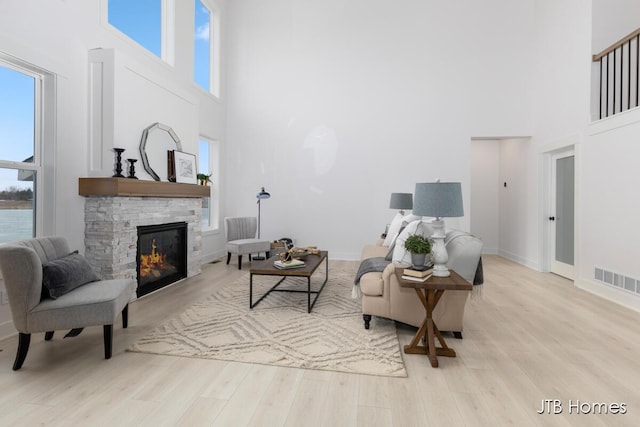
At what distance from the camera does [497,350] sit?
2.55 metres

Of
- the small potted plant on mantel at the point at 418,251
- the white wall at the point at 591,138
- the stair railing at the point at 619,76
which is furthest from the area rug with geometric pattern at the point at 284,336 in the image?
the stair railing at the point at 619,76

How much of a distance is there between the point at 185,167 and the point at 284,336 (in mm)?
3157

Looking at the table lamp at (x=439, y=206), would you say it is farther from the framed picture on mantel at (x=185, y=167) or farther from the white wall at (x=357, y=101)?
the white wall at (x=357, y=101)

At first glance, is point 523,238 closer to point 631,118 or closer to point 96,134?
point 631,118

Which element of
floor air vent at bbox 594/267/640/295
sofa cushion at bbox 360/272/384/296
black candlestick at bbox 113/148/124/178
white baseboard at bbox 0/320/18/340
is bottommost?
white baseboard at bbox 0/320/18/340

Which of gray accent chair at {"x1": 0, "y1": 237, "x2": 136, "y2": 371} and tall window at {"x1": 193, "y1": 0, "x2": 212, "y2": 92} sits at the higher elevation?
tall window at {"x1": 193, "y1": 0, "x2": 212, "y2": 92}

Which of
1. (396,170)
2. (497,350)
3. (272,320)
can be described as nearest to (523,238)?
(396,170)

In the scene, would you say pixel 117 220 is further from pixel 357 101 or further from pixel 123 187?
pixel 357 101

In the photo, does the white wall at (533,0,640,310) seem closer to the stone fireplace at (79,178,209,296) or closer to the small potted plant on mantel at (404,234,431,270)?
the small potted plant on mantel at (404,234,431,270)

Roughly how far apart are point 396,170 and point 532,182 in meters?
2.35

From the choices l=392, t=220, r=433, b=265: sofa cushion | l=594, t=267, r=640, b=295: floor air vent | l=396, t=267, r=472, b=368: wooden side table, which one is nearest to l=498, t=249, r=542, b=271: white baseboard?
l=594, t=267, r=640, b=295: floor air vent

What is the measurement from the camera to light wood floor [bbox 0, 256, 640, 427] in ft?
5.75

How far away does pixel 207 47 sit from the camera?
6332mm

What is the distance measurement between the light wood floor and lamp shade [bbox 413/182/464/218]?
1086 millimetres
